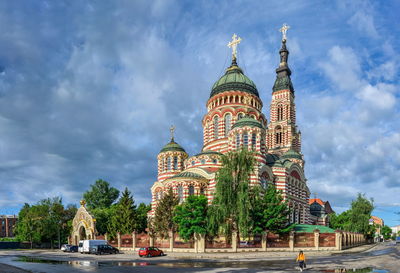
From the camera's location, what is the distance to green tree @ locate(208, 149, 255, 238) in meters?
32.7

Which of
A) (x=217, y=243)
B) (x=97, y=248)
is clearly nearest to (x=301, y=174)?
(x=217, y=243)

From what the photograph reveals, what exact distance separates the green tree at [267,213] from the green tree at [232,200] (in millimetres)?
1613

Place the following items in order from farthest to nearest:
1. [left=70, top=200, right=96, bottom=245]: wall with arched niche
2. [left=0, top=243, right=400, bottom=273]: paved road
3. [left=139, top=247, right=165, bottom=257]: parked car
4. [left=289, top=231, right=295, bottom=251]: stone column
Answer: [left=70, top=200, right=96, bottom=245]: wall with arched niche
[left=289, top=231, right=295, bottom=251]: stone column
[left=139, top=247, right=165, bottom=257]: parked car
[left=0, top=243, right=400, bottom=273]: paved road

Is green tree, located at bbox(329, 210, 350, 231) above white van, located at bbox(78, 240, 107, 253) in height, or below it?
below

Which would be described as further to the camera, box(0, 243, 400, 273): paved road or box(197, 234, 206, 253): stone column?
box(197, 234, 206, 253): stone column

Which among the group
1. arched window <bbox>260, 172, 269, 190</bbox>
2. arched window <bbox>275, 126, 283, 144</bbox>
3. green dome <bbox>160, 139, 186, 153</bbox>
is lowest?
arched window <bbox>260, 172, 269, 190</bbox>

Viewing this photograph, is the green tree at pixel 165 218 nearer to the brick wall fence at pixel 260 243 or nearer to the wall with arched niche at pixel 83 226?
the brick wall fence at pixel 260 243

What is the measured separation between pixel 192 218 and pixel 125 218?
51.0ft

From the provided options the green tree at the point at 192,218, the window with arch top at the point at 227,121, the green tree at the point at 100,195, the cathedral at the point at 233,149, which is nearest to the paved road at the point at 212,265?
the green tree at the point at 192,218

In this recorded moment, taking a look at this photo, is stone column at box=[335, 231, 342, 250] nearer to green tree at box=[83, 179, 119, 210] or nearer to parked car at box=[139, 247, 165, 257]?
parked car at box=[139, 247, 165, 257]

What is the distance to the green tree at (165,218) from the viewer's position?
1513 inches

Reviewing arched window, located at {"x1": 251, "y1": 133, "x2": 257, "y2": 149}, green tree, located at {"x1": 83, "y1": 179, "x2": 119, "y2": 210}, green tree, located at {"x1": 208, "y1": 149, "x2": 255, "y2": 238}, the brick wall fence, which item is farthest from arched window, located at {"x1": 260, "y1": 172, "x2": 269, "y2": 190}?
green tree, located at {"x1": 83, "y1": 179, "x2": 119, "y2": 210}

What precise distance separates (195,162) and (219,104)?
12126 mm

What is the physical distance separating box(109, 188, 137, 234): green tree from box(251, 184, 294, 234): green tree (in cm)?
1953
